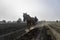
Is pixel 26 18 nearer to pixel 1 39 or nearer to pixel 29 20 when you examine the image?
pixel 29 20

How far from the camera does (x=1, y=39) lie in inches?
562

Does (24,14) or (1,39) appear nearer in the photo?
(1,39)

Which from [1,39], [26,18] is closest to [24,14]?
[26,18]

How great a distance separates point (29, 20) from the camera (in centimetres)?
4116

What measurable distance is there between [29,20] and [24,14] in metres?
1.79

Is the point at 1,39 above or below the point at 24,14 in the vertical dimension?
below

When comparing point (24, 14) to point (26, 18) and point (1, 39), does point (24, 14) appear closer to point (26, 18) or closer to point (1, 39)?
point (26, 18)

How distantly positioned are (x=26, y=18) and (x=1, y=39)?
26.8 meters

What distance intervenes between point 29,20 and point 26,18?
0.85 metres

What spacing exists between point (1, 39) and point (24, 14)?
27.2m

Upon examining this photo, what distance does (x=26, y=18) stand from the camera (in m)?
40.9

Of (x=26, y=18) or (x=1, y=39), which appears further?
(x=26, y=18)

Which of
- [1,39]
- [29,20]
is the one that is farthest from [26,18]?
[1,39]

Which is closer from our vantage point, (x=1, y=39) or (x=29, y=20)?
(x=1, y=39)
